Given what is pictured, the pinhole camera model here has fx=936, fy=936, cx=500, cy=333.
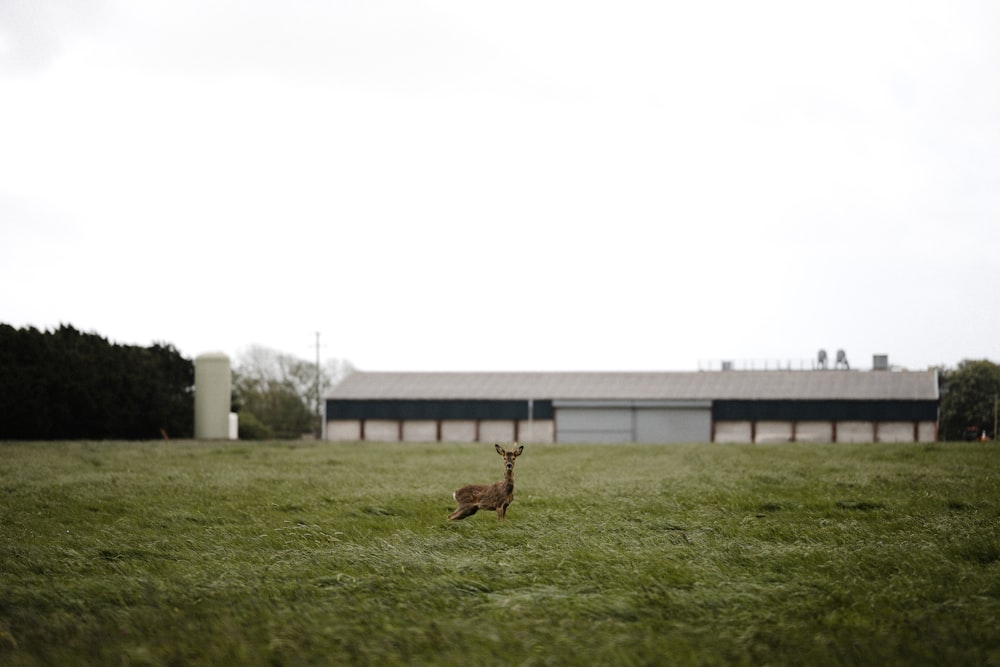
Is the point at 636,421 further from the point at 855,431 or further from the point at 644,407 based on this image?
the point at 855,431

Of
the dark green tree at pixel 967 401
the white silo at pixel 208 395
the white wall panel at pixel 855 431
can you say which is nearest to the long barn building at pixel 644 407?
the white wall panel at pixel 855 431

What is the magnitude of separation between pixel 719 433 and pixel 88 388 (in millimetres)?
47905

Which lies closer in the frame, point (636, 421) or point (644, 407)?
point (636, 421)

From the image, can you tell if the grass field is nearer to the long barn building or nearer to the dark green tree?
the long barn building

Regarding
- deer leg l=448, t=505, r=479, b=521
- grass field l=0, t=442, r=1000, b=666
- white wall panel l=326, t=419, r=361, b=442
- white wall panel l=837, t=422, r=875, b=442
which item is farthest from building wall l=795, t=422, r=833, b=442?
deer leg l=448, t=505, r=479, b=521

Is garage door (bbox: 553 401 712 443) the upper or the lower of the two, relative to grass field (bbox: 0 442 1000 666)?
lower

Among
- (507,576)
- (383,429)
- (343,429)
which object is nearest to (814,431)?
(383,429)

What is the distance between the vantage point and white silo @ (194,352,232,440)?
196 ft

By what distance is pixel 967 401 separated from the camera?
9294 cm

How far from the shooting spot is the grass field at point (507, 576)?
259 inches

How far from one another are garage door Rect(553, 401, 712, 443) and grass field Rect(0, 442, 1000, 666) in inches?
2321

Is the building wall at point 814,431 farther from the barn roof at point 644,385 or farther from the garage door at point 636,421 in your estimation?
the garage door at point 636,421

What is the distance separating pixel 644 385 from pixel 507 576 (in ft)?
243

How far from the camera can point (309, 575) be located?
9.30 metres
